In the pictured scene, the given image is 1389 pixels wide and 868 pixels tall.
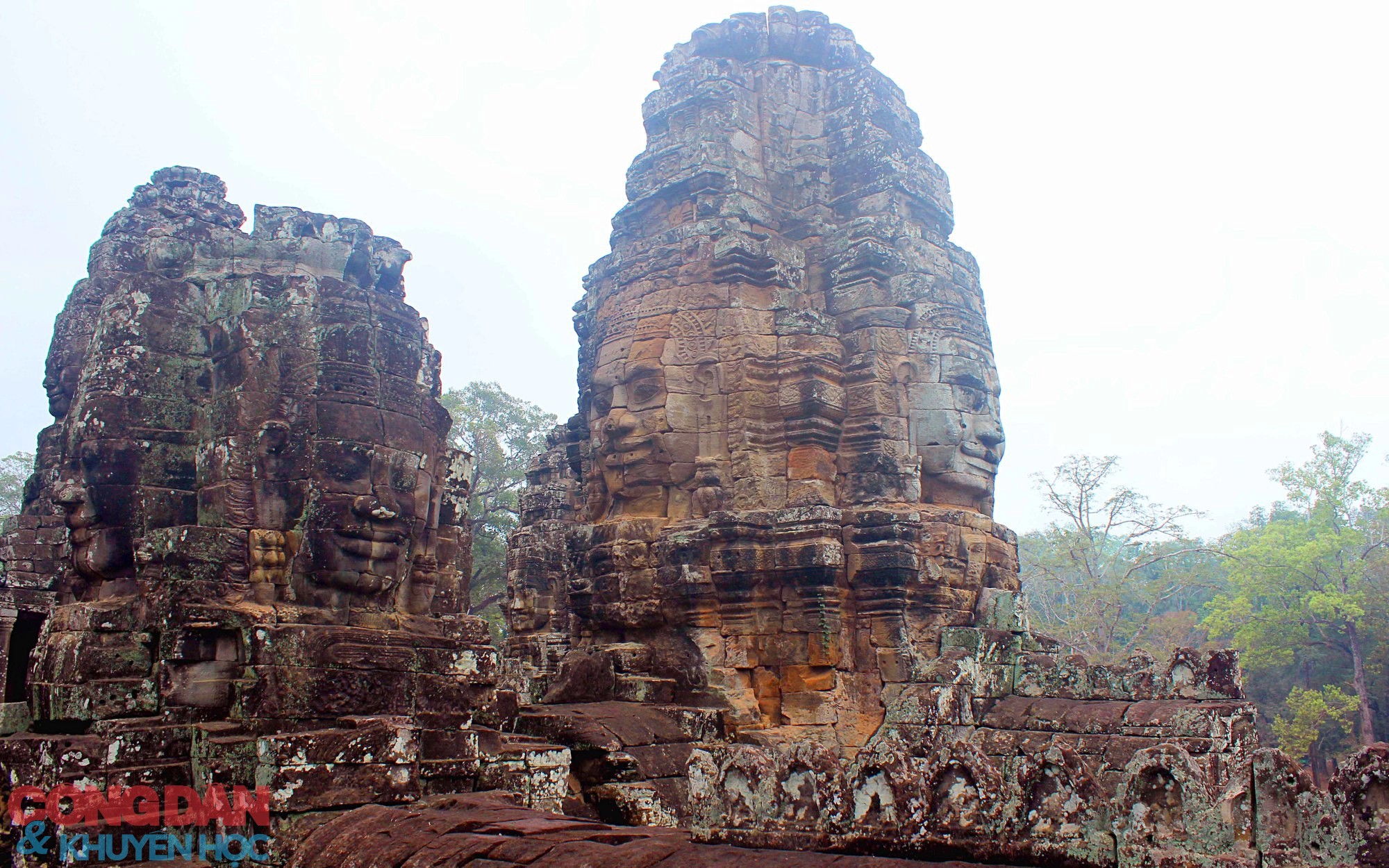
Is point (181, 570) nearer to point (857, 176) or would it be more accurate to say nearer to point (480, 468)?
point (857, 176)

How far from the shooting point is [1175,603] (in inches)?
1622

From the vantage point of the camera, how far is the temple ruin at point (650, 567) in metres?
3.48

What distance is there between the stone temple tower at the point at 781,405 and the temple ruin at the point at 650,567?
0.13 feet

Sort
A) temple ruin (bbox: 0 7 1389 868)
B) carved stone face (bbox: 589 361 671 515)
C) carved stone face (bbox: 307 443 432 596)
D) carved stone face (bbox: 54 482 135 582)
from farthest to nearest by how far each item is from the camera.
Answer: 1. carved stone face (bbox: 589 361 671 515)
2. carved stone face (bbox: 54 482 135 582)
3. carved stone face (bbox: 307 443 432 596)
4. temple ruin (bbox: 0 7 1389 868)

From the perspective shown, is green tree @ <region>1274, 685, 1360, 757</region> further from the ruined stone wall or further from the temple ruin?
the ruined stone wall

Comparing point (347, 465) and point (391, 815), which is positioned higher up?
point (347, 465)

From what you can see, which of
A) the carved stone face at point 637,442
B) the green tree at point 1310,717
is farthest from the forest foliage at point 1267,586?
the carved stone face at point 637,442

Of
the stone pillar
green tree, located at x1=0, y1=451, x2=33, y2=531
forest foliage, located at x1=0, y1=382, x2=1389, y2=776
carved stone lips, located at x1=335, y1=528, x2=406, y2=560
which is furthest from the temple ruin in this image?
green tree, located at x1=0, y1=451, x2=33, y2=531

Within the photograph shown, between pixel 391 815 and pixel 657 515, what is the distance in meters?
6.00

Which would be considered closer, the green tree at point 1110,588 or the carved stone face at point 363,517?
the carved stone face at point 363,517

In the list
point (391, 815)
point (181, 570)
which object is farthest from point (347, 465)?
point (391, 815)

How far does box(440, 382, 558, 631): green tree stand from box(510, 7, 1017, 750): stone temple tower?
1564 cm

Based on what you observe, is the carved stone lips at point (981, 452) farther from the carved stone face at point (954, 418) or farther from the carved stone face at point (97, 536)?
the carved stone face at point (97, 536)

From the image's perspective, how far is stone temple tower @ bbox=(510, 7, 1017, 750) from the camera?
31.8 ft
